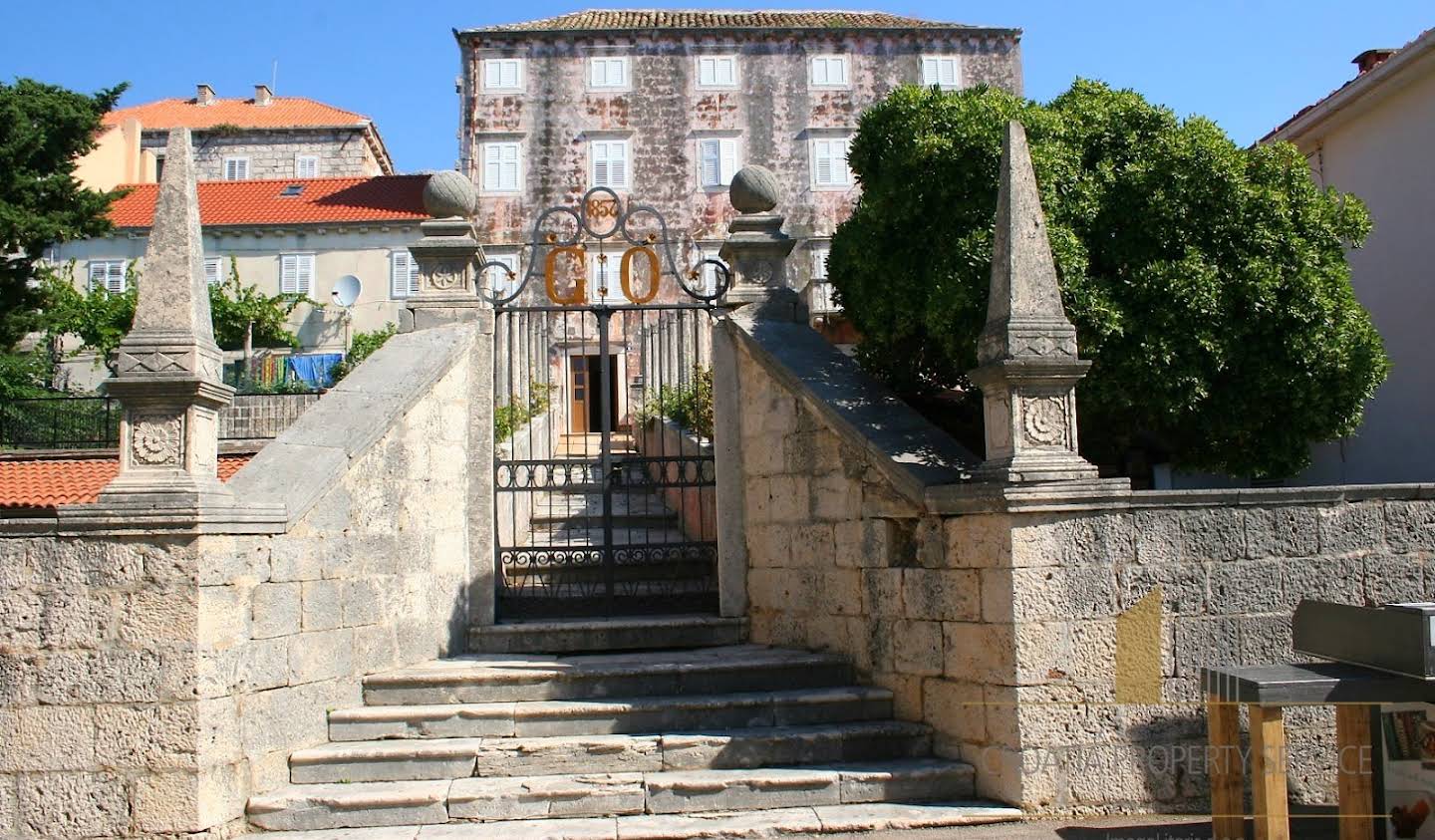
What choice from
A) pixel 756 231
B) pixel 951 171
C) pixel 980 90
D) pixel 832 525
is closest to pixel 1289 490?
pixel 832 525

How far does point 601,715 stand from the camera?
6.25 meters

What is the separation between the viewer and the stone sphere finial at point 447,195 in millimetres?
8148

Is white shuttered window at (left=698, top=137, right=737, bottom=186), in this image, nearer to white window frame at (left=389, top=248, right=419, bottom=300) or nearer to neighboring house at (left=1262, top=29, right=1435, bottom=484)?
white window frame at (left=389, top=248, right=419, bottom=300)

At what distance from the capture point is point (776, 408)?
7.58 metres

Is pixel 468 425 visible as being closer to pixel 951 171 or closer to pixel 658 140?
pixel 951 171

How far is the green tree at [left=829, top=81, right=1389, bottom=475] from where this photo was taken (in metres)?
7.11

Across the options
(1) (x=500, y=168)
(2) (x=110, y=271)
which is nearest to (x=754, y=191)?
(1) (x=500, y=168)

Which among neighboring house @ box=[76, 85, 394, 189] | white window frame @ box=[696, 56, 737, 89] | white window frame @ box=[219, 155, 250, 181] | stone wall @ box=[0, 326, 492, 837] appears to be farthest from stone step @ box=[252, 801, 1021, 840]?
white window frame @ box=[219, 155, 250, 181]

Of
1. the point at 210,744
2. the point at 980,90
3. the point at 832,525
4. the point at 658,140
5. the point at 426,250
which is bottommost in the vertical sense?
the point at 210,744

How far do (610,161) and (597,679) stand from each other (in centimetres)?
2641

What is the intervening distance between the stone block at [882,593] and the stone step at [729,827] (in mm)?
1238

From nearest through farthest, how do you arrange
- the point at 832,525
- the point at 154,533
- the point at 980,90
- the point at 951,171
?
the point at 154,533, the point at 832,525, the point at 951,171, the point at 980,90

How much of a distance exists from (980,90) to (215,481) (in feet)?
20.0

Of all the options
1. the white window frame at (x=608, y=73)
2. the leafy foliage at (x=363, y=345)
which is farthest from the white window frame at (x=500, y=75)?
the leafy foliage at (x=363, y=345)
